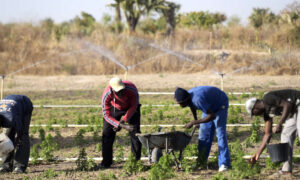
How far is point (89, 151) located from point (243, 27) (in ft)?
57.5

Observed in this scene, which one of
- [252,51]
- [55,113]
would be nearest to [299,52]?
[252,51]

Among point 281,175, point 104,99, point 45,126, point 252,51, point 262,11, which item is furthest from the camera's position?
point 262,11

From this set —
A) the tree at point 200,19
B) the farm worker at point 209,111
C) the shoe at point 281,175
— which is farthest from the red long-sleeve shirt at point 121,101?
the tree at point 200,19

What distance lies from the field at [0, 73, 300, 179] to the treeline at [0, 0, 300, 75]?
1.04 metres

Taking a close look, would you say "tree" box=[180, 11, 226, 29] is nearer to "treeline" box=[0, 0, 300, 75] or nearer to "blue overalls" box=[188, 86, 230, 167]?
"treeline" box=[0, 0, 300, 75]

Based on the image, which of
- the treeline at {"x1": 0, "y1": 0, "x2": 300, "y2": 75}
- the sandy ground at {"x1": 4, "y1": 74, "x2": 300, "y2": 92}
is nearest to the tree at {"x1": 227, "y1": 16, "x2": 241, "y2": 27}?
the treeline at {"x1": 0, "y1": 0, "x2": 300, "y2": 75}

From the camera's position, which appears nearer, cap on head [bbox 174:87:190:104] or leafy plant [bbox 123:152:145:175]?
cap on head [bbox 174:87:190:104]

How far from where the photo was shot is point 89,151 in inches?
373

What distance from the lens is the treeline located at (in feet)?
60.2

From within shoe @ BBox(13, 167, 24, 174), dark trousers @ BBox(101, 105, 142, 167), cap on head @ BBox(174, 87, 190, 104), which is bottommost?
shoe @ BBox(13, 167, 24, 174)

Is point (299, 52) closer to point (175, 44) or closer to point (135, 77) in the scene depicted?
point (135, 77)

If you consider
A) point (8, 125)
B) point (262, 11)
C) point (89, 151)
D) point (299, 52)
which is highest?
point (262, 11)

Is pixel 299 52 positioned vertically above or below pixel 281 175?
above

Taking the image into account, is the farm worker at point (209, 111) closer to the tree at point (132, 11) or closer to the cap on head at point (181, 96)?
the cap on head at point (181, 96)
